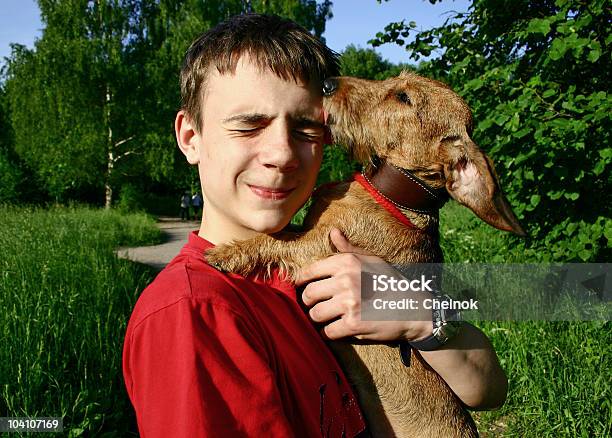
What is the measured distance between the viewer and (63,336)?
13.0 feet

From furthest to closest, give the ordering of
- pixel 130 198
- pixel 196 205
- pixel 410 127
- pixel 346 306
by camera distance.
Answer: pixel 196 205
pixel 130 198
pixel 410 127
pixel 346 306

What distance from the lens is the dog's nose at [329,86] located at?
2.00 meters

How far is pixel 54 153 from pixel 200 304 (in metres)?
24.6

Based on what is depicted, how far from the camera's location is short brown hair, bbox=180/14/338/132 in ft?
5.35

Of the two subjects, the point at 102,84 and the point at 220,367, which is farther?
the point at 102,84

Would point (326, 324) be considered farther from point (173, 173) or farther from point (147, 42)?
point (147, 42)

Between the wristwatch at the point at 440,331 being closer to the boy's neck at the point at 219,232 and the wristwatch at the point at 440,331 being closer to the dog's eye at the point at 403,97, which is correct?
the boy's neck at the point at 219,232

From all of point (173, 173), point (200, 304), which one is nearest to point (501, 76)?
point (200, 304)

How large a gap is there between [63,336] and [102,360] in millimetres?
387

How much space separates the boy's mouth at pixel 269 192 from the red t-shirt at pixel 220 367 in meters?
0.33

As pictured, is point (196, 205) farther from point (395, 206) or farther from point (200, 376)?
point (200, 376)

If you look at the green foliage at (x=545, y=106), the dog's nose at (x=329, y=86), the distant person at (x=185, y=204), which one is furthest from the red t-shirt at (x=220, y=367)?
the distant person at (x=185, y=204)

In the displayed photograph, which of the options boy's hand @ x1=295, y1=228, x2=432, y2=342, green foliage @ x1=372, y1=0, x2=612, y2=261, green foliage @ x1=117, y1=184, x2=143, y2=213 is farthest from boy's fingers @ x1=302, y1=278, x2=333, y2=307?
green foliage @ x1=117, y1=184, x2=143, y2=213

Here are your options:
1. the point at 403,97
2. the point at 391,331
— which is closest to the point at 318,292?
the point at 391,331
